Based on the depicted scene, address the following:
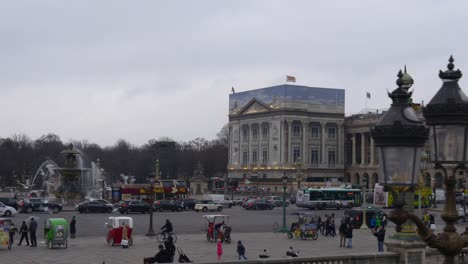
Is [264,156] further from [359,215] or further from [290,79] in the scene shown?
[359,215]

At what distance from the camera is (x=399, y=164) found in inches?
304

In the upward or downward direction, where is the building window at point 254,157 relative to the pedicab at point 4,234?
upward

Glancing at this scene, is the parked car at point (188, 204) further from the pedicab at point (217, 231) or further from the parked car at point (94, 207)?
the pedicab at point (217, 231)

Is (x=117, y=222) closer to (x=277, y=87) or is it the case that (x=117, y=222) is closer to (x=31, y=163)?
(x=277, y=87)

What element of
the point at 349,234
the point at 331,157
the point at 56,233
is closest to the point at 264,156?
the point at 331,157

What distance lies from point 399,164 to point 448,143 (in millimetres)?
795

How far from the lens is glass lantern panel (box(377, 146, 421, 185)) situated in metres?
7.64

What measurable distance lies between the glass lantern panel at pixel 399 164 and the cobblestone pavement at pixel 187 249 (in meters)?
18.3

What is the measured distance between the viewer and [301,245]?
33.8 metres

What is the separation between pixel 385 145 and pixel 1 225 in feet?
81.5

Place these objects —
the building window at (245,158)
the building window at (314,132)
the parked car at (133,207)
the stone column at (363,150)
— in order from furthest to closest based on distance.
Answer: the building window at (245,158) < the stone column at (363,150) < the building window at (314,132) < the parked car at (133,207)

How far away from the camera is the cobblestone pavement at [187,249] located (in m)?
26.4

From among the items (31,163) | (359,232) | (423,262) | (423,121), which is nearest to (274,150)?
(31,163)

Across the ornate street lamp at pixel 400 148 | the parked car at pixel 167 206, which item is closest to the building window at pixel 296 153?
Answer: the parked car at pixel 167 206
